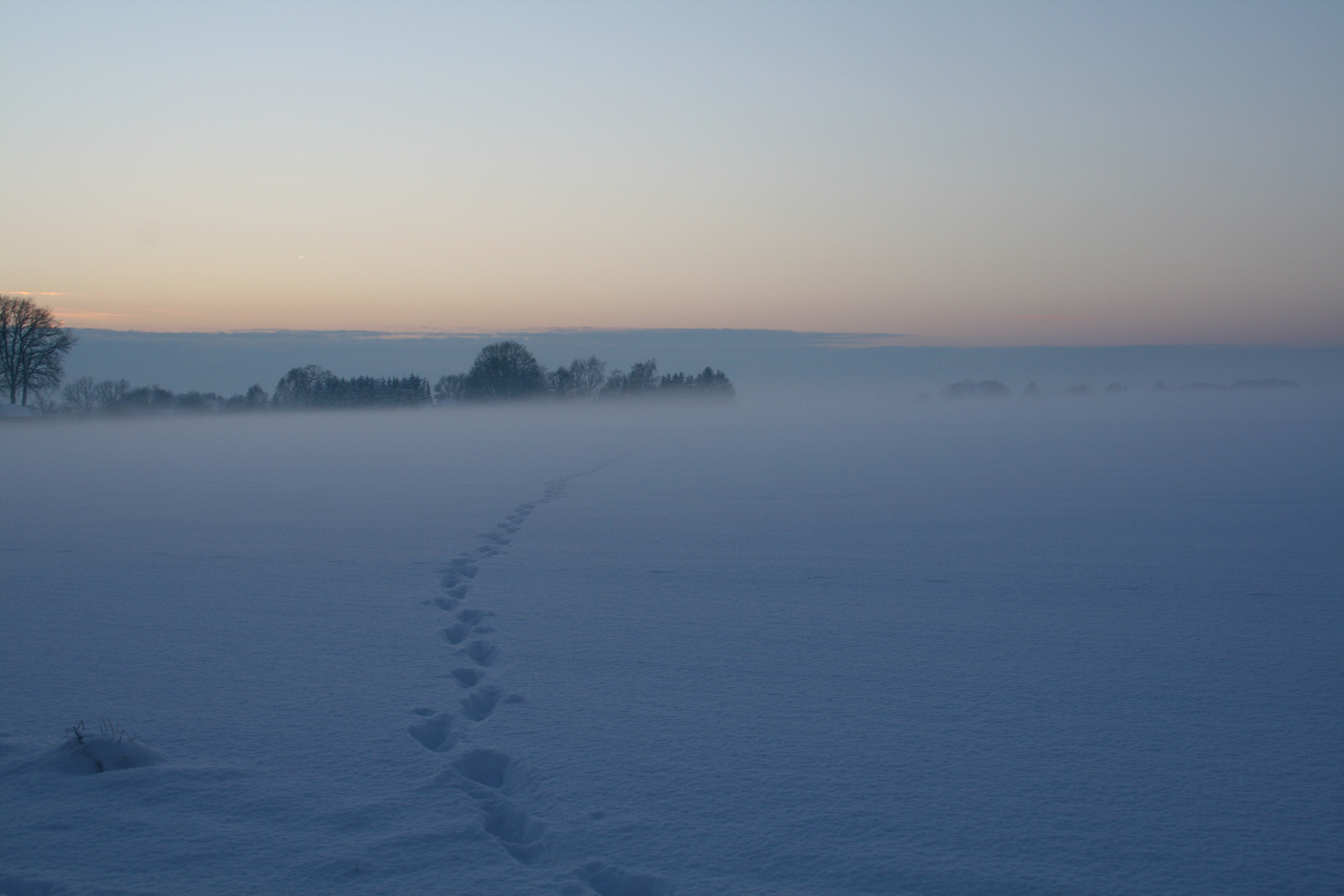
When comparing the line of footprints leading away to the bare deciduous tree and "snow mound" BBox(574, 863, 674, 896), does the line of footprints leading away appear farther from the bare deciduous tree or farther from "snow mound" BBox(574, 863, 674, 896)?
the bare deciduous tree

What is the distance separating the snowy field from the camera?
194 centimetres

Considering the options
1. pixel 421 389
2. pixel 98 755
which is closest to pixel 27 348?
pixel 421 389

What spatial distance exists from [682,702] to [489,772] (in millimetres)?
714

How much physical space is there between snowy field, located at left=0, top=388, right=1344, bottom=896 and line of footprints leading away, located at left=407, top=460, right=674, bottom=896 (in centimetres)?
1

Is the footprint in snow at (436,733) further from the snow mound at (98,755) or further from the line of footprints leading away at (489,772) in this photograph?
the snow mound at (98,755)

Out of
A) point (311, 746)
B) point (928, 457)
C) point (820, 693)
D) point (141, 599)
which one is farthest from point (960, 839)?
point (928, 457)

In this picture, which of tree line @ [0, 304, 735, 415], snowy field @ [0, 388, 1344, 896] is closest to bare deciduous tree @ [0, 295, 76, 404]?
tree line @ [0, 304, 735, 415]

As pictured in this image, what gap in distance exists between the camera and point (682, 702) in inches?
112

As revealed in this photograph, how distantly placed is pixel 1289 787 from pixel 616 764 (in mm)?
1796

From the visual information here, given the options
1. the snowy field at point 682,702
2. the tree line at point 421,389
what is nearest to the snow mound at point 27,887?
the snowy field at point 682,702

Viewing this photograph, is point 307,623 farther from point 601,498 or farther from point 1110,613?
point 601,498

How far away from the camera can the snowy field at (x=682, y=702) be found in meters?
1.94

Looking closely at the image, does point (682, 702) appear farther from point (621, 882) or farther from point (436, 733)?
point (621, 882)

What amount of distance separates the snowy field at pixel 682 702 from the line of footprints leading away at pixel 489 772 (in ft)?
0.03
